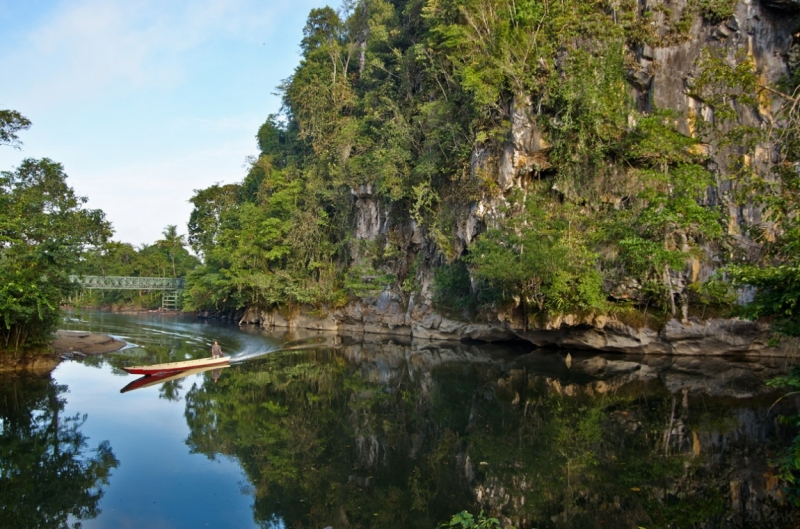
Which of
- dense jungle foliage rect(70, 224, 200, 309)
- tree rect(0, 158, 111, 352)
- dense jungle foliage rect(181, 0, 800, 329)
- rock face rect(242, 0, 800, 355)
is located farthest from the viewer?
dense jungle foliage rect(70, 224, 200, 309)

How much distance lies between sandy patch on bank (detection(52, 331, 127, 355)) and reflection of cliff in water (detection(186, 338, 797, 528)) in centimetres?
874

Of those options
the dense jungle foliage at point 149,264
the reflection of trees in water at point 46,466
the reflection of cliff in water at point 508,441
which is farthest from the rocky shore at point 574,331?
the dense jungle foliage at point 149,264

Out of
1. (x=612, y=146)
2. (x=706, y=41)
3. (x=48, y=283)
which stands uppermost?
(x=706, y=41)

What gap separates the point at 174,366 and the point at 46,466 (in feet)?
28.4

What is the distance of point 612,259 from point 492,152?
6.42 metres

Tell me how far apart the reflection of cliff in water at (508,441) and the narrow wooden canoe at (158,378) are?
1813 mm

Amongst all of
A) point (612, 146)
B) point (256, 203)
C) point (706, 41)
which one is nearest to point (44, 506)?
point (612, 146)

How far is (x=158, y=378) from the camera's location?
1828 cm

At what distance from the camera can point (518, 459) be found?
→ 954 centimetres

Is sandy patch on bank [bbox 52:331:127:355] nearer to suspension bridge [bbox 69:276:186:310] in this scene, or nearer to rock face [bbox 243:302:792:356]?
rock face [bbox 243:302:792:356]

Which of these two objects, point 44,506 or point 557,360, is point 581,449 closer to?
point 44,506

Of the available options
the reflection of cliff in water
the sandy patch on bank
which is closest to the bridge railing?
the sandy patch on bank

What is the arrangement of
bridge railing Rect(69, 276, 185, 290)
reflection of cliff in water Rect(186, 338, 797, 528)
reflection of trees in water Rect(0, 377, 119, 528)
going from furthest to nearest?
1. bridge railing Rect(69, 276, 185, 290)
2. reflection of trees in water Rect(0, 377, 119, 528)
3. reflection of cliff in water Rect(186, 338, 797, 528)

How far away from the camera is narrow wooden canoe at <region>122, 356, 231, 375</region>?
1751 centimetres
